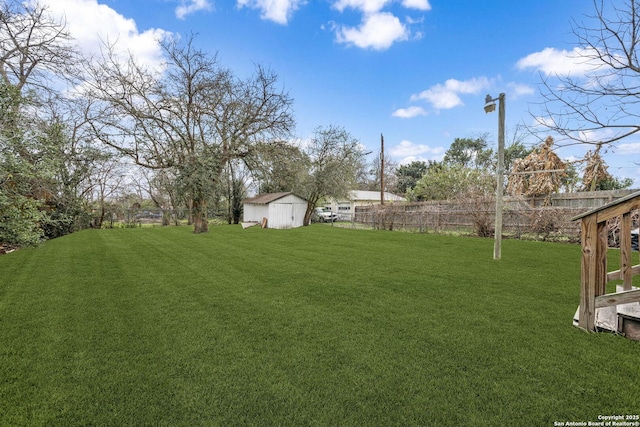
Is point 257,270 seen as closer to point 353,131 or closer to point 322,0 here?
point 322,0

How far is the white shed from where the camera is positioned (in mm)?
16906

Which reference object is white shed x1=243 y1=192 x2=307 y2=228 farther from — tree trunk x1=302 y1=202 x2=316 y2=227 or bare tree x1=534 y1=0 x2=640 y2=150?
bare tree x1=534 y1=0 x2=640 y2=150

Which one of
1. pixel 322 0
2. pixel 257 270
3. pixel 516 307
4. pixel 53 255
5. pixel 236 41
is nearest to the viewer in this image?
pixel 516 307

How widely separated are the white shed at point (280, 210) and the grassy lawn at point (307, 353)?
12.0 metres

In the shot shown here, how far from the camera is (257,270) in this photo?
5664 millimetres

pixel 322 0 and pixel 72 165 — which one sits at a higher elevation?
pixel 322 0

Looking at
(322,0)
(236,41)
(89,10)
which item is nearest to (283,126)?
(236,41)

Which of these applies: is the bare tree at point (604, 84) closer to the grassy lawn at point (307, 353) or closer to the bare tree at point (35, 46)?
the grassy lawn at point (307, 353)

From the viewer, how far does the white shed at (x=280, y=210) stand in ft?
55.5

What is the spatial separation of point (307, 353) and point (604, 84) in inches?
181

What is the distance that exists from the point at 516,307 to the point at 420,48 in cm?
1192

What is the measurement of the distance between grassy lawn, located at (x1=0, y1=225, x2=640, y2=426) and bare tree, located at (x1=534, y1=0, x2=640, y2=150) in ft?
6.95

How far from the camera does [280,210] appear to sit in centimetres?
1723

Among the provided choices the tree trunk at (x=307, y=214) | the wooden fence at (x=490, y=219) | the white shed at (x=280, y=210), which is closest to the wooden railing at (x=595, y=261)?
the wooden fence at (x=490, y=219)
